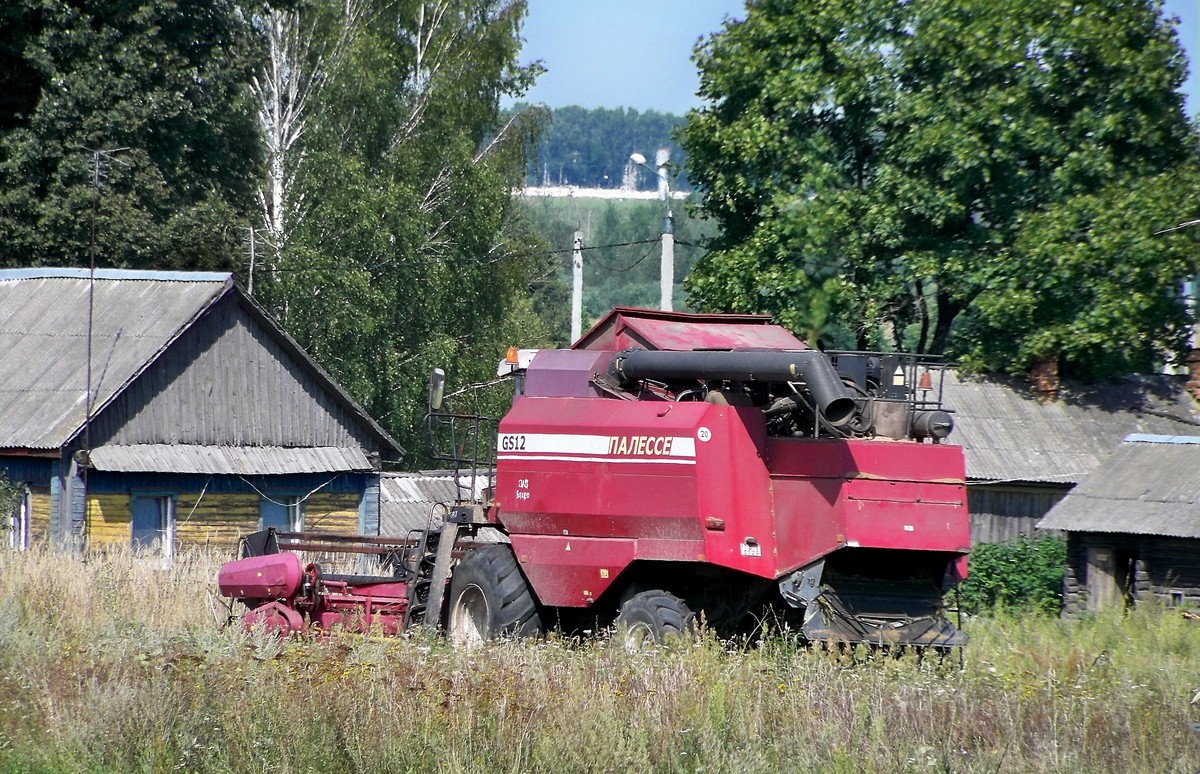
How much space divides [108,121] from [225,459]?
894 centimetres

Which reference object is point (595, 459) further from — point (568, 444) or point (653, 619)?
point (653, 619)

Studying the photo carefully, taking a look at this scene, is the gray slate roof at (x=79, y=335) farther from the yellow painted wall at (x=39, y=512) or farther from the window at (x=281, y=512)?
the yellow painted wall at (x=39, y=512)

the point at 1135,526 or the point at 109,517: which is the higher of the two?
the point at 1135,526

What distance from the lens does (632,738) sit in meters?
7.80

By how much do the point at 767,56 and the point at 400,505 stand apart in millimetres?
14270

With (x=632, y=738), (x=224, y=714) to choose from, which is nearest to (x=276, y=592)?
(x=224, y=714)

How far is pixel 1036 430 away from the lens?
31.4 metres

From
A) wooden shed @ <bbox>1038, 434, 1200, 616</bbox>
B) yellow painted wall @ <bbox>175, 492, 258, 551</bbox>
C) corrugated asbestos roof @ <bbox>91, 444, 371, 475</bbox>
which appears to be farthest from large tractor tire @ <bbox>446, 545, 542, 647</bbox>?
wooden shed @ <bbox>1038, 434, 1200, 616</bbox>

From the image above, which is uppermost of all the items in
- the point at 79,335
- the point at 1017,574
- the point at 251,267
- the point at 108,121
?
the point at 108,121

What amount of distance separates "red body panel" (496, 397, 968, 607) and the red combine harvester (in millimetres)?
11

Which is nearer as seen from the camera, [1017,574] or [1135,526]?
[1135,526]

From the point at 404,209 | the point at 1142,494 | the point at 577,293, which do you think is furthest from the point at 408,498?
the point at 1142,494

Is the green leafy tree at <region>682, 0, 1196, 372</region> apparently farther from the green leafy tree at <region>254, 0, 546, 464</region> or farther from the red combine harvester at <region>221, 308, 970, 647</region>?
the red combine harvester at <region>221, 308, 970, 647</region>

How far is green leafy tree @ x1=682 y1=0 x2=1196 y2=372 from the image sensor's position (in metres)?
32.6
